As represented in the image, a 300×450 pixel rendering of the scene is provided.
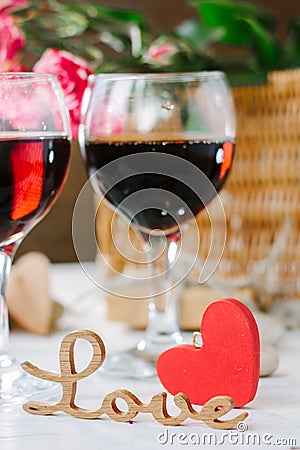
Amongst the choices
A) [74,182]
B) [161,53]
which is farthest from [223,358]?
[74,182]

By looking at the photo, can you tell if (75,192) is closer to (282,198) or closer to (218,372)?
(282,198)

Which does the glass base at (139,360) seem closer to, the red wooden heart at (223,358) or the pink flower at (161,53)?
the red wooden heart at (223,358)

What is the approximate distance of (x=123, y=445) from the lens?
0.60 metres

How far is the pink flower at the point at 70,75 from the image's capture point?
923mm

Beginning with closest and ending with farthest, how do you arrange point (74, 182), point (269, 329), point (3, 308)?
point (3, 308), point (269, 329), point (74, 182)

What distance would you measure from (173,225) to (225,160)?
8 cm

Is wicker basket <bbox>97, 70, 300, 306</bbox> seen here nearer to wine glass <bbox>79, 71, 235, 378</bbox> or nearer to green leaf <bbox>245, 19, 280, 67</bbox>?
green leaf <bbox>245, 19, 280, 67</bbox>

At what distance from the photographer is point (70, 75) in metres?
0.92

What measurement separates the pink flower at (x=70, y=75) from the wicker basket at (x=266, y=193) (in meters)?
0.18

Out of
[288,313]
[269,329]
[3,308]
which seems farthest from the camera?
[288,313]

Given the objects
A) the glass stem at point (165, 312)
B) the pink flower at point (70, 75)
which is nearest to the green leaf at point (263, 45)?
the pink flower at point (70, 75)

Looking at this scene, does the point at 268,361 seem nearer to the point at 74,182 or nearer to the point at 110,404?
the point at 110,404

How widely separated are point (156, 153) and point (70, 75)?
0.19 m

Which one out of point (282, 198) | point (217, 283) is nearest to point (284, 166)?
point (282, 198)
